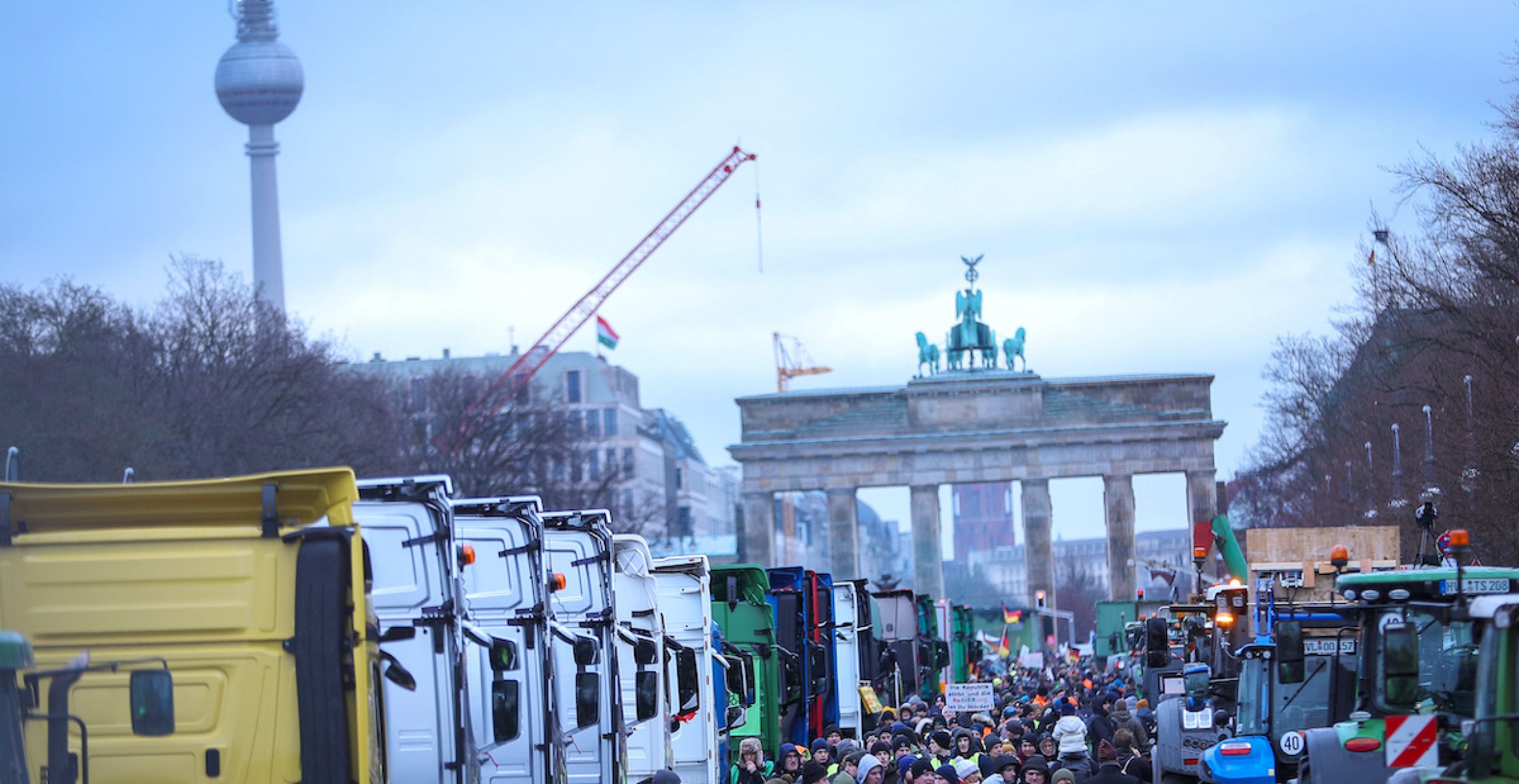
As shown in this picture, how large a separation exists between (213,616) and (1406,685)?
5.72 meters

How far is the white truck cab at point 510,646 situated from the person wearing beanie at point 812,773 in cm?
373

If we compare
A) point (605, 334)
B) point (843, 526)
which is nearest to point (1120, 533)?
point (843, 526)

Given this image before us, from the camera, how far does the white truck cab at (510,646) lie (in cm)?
1391

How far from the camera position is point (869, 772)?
17266 millimetres

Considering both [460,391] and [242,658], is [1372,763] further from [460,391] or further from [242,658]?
[460,391]

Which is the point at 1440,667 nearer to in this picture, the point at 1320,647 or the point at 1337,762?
the point at 1337,762

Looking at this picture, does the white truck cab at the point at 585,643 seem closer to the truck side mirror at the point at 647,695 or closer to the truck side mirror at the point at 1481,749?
the truck side mirror at the point at 647,695

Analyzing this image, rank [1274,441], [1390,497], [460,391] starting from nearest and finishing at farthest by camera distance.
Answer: [1390,497] < [460,391] < [1274,441]

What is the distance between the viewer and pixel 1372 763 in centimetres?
A: 1324

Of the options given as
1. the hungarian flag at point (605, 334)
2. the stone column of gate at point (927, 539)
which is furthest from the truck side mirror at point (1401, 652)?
the hungarian flag at point (605, 334)

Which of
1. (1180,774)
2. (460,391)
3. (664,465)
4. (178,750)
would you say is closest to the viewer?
(178,750)

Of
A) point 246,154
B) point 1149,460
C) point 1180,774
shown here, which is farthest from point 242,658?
point 246,154

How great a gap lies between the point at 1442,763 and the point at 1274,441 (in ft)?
297

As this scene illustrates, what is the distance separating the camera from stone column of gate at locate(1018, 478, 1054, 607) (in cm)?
9450
